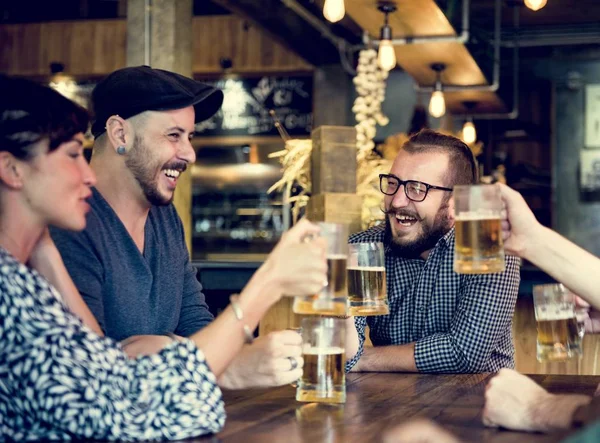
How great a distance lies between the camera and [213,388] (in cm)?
162

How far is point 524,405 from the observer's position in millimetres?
1713

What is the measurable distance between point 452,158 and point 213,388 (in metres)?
1.61

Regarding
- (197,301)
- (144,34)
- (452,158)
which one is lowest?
(197,301)

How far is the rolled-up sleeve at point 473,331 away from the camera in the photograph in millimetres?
2674

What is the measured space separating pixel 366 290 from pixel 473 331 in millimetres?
528

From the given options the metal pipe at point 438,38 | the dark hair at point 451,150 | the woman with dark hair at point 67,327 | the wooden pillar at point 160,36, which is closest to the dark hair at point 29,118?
the woman with dark hair at point 67,327

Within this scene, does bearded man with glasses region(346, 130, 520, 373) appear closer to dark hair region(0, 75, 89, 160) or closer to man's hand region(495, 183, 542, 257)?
man's hand region(495, 183, 542, 257)

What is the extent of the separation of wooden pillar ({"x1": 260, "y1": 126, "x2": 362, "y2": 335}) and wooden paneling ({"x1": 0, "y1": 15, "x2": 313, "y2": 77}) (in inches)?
167

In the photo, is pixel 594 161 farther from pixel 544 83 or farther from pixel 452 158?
pixel 452 158

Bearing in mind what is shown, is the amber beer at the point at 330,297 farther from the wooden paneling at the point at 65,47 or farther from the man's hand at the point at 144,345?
the wooden paneling at the point at 65,47

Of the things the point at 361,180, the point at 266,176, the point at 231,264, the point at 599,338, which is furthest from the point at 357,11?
the point at 266,176

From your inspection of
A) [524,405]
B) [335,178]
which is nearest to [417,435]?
[524,405]

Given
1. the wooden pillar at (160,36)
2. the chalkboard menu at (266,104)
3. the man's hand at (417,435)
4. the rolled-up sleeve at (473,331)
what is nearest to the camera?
the man's hand at (417,435)

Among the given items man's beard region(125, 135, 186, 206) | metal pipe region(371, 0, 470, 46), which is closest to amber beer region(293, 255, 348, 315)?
man's beard region(125, 135, 186, 206)
